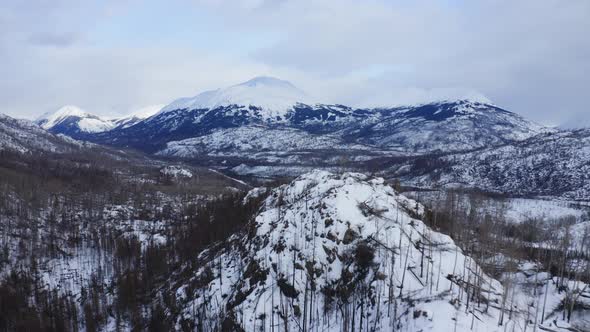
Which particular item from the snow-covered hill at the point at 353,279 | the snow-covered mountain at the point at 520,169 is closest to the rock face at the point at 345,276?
the snow-covered hill at the point at 353,279

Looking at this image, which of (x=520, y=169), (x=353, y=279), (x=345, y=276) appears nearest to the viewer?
(x=353, y=279)

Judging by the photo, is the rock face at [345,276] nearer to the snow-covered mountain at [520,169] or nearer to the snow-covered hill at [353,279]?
the snow-covered hill at [353,279]

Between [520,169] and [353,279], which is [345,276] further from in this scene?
[520,169]

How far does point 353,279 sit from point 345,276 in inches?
28.5

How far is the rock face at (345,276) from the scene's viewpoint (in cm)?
2182

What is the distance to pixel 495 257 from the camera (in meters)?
30.0

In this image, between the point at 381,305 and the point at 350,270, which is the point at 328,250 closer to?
the point at 350,270

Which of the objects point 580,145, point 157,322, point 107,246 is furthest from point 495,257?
point 580,145

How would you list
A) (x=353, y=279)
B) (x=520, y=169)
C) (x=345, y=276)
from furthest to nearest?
(x=520, y=169), (x=345, y=276), (x=353, y=279)

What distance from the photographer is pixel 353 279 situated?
26.5m

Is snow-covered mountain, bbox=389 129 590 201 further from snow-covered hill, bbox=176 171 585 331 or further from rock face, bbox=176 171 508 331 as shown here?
rock face, bbox=176 171 508 331

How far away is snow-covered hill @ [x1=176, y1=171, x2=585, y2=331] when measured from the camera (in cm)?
2131

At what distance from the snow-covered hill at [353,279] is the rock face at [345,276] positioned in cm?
8

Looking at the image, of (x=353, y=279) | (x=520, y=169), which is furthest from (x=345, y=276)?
(x=520, y=169)
